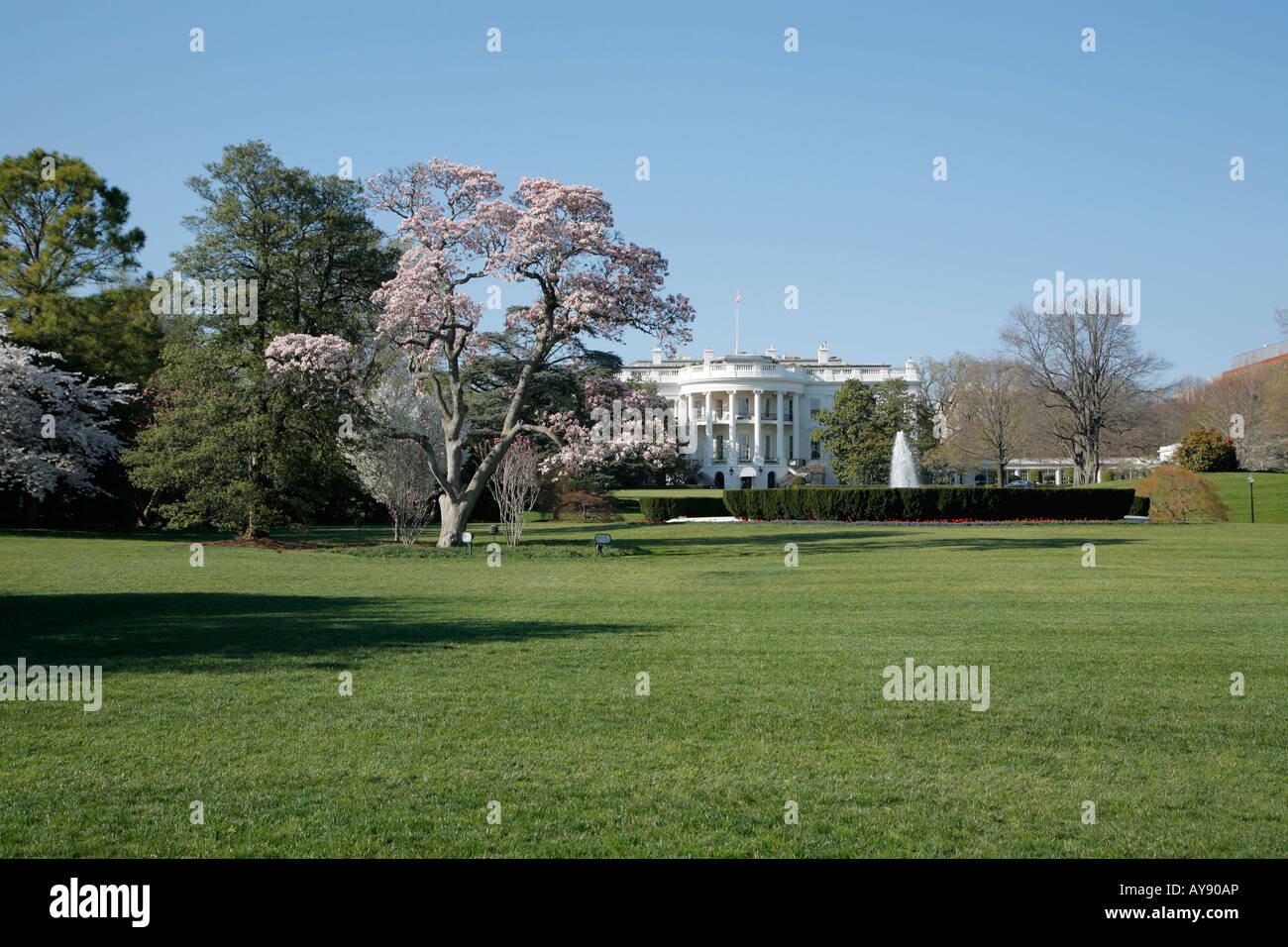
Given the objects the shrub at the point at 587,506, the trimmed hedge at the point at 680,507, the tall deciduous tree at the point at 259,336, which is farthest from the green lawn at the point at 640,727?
the trimmed hedge at the point at 680,507

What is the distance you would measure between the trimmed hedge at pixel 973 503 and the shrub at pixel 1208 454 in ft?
48.9

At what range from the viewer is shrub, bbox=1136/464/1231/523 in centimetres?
3619

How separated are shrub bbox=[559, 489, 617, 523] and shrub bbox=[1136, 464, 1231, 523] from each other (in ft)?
71.6

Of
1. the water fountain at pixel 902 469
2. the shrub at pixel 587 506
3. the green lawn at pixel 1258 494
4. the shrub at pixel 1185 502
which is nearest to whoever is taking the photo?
the shrub at pixel 1185 502

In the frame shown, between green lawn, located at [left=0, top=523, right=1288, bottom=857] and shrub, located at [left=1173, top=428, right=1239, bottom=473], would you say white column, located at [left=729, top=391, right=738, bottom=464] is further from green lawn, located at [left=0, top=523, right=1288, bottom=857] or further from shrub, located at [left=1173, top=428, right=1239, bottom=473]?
green lawn, located at [left=0, top=523, right=1288, bottom=857]

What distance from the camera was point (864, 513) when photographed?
37469 mm

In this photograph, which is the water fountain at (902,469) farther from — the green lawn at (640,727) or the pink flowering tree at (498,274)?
the green lawn at (640,727)

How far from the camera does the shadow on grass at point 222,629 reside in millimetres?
8977

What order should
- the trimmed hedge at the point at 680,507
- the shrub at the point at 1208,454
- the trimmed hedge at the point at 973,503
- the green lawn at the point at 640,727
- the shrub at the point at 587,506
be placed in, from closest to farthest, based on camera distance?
the green lawn at the point at 640,727 < the trimmed hedge at the point at 973,503 < the shrub at the point at 587,506 < the trimmed hedge at the point at 680,507 < the shrub at the point at 1208,454

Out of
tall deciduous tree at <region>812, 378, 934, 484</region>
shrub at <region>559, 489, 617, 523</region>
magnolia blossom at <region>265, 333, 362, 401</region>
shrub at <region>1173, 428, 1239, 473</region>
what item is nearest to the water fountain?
tall deciduous tree at <region>812, 378, 934, 484</region>
